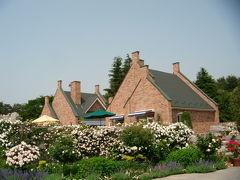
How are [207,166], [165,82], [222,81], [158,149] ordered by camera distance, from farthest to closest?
[222,81]
[165,82]
[158,149]
[207,166]

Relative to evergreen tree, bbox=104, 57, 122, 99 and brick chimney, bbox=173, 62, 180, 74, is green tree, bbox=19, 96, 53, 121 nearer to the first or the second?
evergreen tree, bbox=104, 57, 122, 99

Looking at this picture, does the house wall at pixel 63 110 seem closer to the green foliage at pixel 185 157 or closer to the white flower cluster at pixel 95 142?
the white flower cluster at pixel 95 142

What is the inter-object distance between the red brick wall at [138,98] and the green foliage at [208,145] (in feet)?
44.0

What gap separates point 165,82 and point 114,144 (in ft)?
63.7

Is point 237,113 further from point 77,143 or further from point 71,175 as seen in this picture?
point 71,175

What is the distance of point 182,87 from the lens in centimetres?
3553

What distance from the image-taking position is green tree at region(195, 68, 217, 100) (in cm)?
5144

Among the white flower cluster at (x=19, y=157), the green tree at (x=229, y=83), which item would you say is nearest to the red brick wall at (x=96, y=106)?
the white flower cluster at (x=19, y=157)

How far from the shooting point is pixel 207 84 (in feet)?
170

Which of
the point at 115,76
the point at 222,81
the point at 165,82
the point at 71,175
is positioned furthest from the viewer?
the point at 222,81

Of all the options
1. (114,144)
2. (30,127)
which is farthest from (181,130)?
(30,127)

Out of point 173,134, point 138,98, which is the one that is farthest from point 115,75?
point 173,134

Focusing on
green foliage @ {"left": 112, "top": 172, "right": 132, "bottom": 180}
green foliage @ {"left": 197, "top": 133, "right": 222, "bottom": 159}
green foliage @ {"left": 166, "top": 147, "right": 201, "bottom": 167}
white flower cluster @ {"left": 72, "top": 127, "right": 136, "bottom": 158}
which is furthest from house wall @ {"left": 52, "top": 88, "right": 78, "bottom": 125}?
green foliage @ {"left": 112, "top": 172, "right": 132, "bottom": 180}

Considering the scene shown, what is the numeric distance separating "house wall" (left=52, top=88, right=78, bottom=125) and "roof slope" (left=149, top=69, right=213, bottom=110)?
46.4 feet
